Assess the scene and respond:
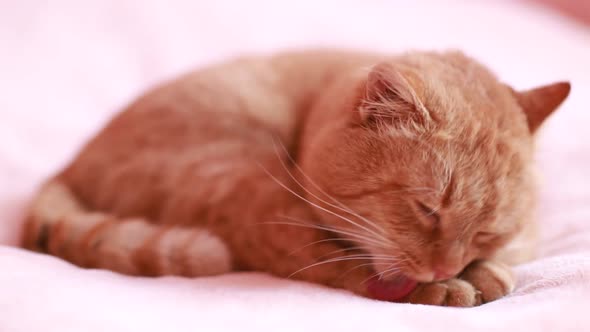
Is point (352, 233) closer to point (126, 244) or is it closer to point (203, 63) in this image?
point (126, 244)

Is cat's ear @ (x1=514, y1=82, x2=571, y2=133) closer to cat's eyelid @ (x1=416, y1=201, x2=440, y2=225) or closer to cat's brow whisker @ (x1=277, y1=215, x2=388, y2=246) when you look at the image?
cat's eyelid @ (x1=416, y1=201, x2=440, y2=225)

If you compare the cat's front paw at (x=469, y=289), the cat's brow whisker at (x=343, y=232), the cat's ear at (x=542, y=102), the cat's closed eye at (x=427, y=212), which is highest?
the cat's ear at (x=542, y=102)

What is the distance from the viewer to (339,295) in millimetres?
1442

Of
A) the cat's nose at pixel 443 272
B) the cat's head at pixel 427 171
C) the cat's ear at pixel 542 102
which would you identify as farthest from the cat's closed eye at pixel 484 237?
the cat's ear at pixel 542 102

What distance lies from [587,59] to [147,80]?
248 cm

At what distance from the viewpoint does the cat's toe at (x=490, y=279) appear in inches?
58.2

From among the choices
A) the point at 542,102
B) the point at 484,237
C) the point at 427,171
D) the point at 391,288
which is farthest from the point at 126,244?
the point at 542,102

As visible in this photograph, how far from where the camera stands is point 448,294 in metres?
1.46

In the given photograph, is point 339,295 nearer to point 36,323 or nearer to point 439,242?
point 439,242

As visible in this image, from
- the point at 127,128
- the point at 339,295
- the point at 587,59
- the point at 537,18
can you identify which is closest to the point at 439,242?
the point at 339,295

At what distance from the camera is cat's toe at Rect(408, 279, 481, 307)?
144 cm

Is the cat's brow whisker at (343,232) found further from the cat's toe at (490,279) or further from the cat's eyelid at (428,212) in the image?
the cat's toe at (490,279)

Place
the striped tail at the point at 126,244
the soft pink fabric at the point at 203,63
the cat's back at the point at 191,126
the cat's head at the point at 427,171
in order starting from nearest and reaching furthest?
the soft pink fabric at the point at 203,63, the cat's head at the point at 427,171, the striped tail at the point at 126,244, the cat's back at the point at 191,126

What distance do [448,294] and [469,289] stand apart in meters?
0.06
